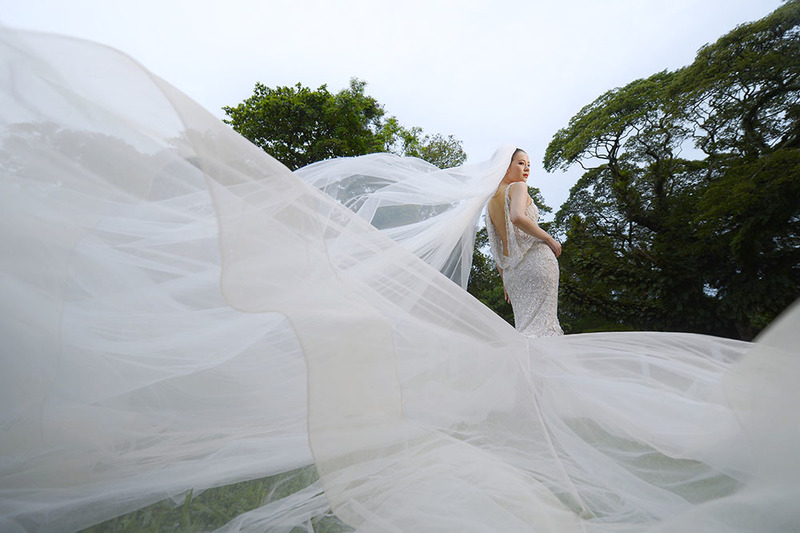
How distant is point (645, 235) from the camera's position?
1184 centimetres

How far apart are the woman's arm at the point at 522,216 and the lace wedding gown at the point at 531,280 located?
112mm

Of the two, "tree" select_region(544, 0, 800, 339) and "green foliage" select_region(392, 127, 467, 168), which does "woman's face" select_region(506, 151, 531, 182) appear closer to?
"tree" select_region(544, 0, 800, 339)

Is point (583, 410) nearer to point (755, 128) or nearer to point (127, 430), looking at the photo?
point (127, 430)

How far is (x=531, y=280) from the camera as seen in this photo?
338 centimetres

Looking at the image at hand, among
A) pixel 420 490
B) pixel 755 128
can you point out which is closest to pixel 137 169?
pixel 420 490

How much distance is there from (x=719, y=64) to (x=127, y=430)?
14.4 meters

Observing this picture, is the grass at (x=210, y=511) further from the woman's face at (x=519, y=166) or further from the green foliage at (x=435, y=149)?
the green foliage at (x=435, y=149)

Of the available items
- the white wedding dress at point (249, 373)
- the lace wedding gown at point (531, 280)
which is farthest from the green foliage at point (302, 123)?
the white wedding dress at point (249, 373)

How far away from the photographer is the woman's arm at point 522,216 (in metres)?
3.24

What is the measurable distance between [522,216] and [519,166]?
1.81 feet

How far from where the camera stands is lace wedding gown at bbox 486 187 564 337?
3295 millimetres

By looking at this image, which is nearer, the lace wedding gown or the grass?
the grass

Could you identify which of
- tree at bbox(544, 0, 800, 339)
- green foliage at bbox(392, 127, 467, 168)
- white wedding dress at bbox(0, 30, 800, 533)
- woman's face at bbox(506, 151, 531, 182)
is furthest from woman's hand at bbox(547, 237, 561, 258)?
green foliage at bbox(392, 127, 467, 168)

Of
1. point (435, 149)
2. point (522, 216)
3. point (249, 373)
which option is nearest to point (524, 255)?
point (522, 216)
